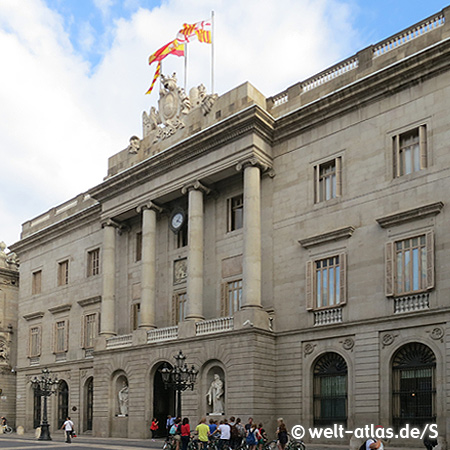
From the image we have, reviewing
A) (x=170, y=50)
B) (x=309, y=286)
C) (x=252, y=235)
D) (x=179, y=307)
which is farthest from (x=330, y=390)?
(x=170, y=50)

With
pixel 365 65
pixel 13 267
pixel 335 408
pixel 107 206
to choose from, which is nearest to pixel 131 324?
pixel 107 206

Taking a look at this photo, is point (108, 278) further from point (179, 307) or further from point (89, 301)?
point (179, 307)

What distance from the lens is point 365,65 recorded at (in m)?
31.3

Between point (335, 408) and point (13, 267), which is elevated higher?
point (13, 267)

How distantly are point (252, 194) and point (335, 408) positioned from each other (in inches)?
421

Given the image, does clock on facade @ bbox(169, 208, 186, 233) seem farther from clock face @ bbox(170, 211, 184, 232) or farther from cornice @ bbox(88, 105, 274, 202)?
cornice @ bbox(88, 105, 274, 202)

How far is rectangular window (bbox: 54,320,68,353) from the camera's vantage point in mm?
46759

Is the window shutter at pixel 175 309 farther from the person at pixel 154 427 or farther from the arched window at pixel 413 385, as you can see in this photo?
the arched window at pixel 413 385

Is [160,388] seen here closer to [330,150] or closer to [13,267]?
[330,150]

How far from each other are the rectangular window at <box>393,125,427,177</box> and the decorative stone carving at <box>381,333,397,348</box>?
267 inches

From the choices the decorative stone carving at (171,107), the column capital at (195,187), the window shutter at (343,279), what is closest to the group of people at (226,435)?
the window shutter at (343,279)

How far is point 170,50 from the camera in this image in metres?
39.8

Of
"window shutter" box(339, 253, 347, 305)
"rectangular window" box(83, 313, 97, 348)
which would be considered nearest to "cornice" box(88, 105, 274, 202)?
"window shutter" box(339, 253, 347, 305)

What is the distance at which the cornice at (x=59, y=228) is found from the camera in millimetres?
46094
